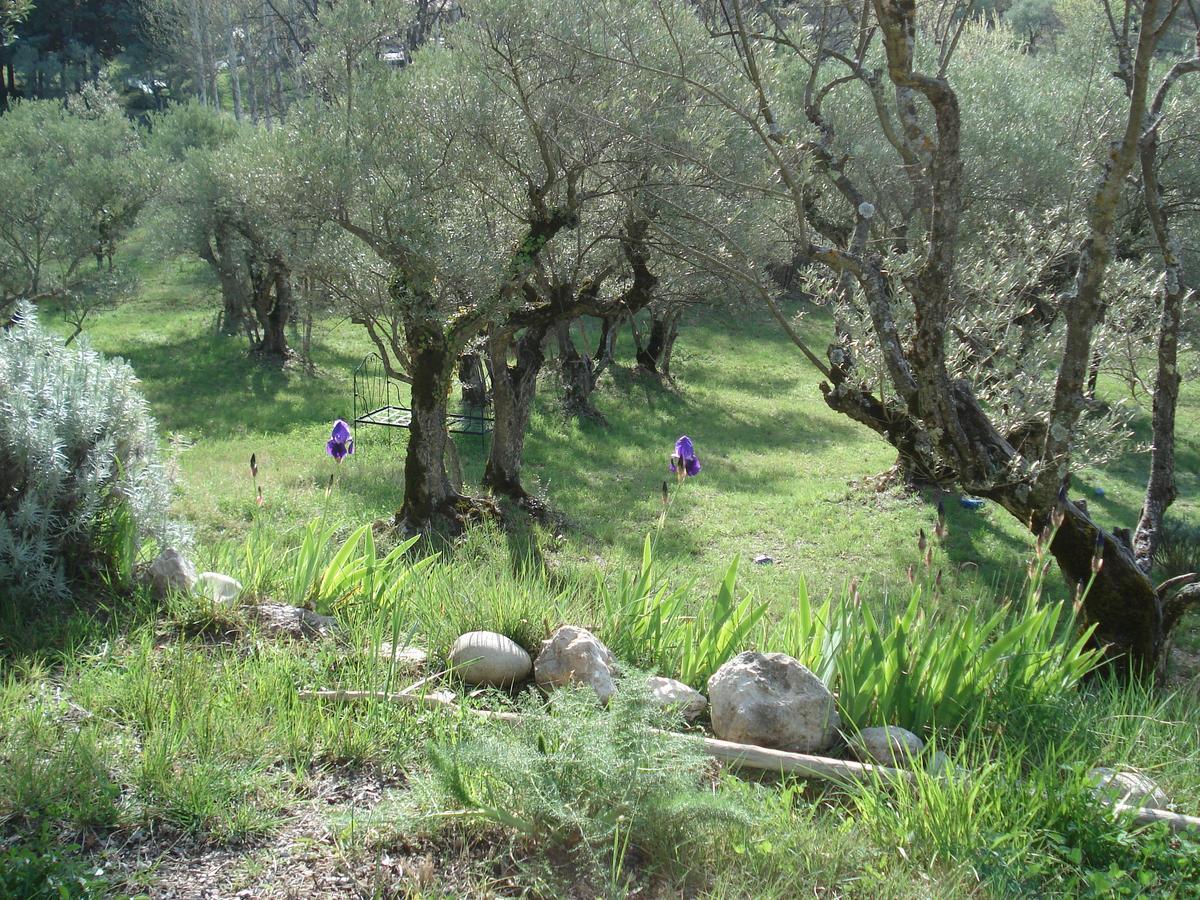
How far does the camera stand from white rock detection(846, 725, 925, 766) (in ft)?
10.9

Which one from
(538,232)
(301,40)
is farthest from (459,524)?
(301,40)

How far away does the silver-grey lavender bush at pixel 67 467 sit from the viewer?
388 centimetres

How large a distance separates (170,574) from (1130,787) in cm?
378

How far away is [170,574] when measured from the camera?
13.5 ft

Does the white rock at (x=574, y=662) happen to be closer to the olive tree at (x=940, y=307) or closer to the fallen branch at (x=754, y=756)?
the fallen branch at (x=754, y=756)

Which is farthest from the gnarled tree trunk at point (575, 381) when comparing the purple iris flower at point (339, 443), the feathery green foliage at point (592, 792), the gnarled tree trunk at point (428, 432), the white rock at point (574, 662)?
the feathery green foliage at point (592, 792)

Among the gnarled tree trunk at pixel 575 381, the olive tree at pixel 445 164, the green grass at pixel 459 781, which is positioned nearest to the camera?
the green grass at pixel 459 781

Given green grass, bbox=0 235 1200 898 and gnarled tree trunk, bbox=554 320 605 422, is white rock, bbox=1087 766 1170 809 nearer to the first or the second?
green grass, bbox=0 235 1200 898

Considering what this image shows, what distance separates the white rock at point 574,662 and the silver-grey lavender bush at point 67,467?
195 cm

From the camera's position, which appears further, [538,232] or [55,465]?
[538,232]

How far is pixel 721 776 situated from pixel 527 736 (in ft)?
2.12

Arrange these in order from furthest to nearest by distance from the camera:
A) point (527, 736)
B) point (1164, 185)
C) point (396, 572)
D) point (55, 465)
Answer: point (1164, 185)
point (396, 572)
point (55, 465)
point (527, 736)

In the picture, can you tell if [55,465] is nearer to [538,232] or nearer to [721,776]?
[721,776]

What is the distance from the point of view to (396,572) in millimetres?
4770
